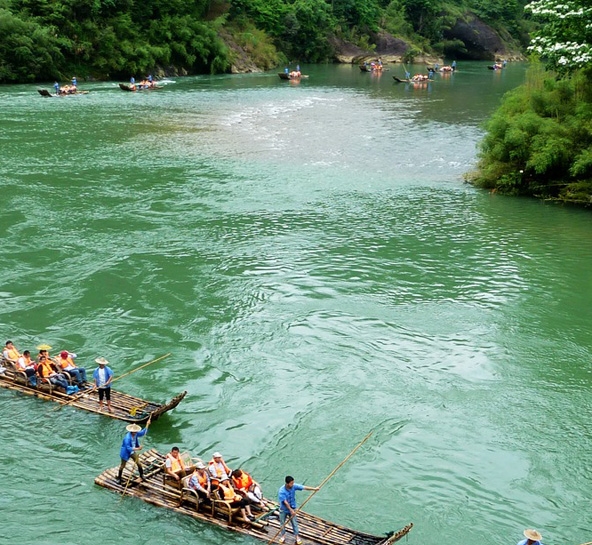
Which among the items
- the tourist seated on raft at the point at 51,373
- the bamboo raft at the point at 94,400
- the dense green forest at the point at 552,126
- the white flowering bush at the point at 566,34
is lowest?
the bamboo raft at the point at 94,400

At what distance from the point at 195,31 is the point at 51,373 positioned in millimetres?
87040

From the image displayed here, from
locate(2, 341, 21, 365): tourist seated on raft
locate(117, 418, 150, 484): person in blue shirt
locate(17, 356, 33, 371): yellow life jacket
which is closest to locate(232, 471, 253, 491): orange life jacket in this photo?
locate(117, 418, 150, 484): person in blue shirt

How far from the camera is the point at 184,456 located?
712 inches

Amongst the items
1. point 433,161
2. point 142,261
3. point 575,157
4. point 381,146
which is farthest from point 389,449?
point 381,146

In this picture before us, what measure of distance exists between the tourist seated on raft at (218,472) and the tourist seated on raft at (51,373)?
6.04 meters

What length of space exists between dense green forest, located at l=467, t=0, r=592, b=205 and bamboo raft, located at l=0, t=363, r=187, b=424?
2675 cm

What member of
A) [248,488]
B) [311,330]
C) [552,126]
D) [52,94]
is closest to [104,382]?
[248,488]

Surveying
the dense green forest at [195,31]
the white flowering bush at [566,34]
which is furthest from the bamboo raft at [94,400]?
the dense green forest at [195,31]

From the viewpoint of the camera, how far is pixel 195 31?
100812 millimetres

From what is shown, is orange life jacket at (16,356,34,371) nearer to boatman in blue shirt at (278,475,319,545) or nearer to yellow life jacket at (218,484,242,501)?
yellow life jacket at (218,484,242,501)

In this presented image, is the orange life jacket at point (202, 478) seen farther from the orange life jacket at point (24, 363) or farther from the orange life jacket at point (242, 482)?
the orange life jacket at point (24, 363)

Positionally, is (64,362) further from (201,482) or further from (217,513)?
(217,513)

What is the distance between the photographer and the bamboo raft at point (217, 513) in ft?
50.5

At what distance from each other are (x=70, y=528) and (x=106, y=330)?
993cm
